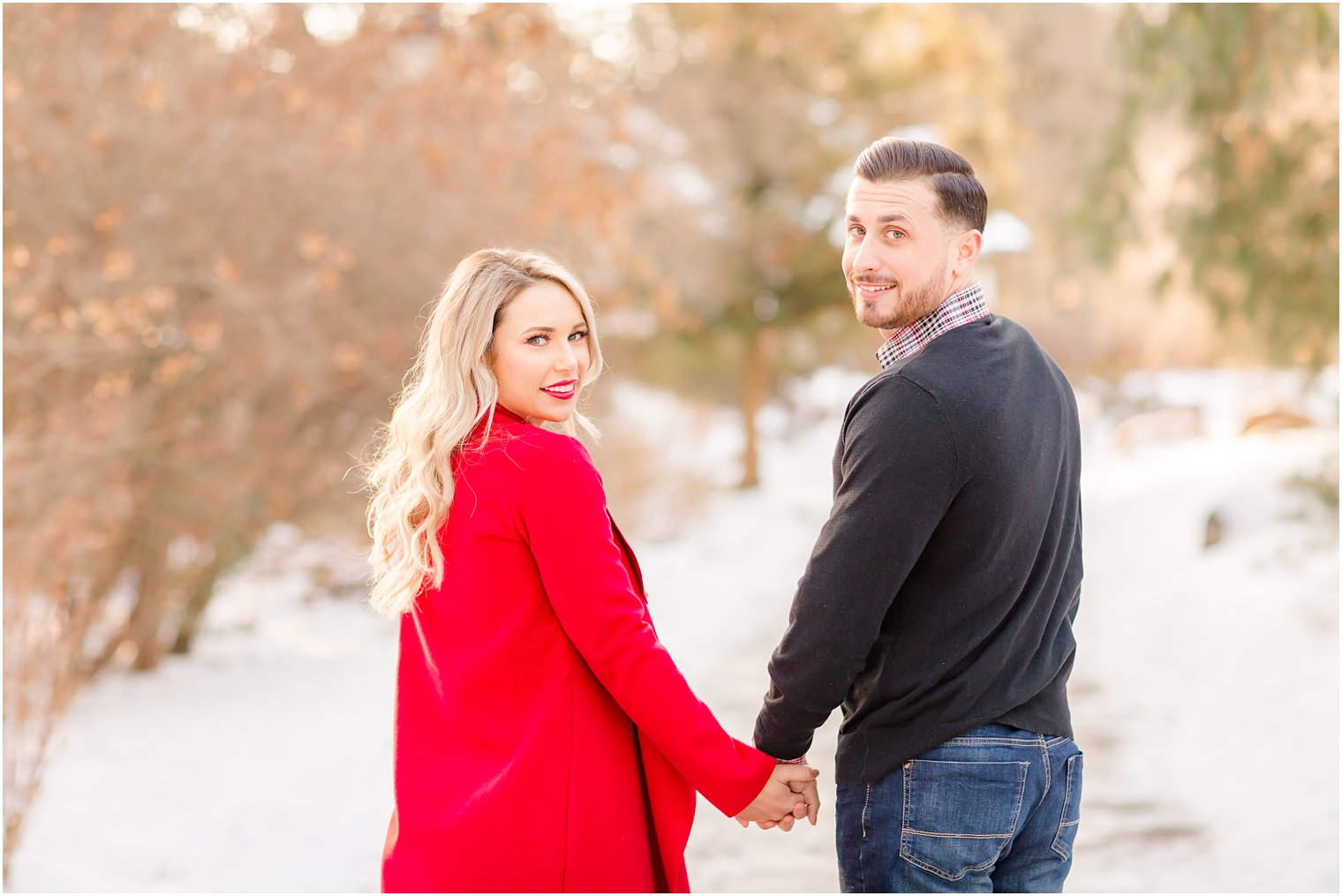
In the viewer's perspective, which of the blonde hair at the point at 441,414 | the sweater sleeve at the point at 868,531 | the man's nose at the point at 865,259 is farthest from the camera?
the man's nose at the point at 865,259

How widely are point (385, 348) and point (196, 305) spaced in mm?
1295

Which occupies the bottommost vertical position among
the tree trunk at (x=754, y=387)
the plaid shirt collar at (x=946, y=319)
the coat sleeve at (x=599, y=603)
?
the coat sleeve at (x=599, y=603)

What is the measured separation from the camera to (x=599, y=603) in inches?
93.4

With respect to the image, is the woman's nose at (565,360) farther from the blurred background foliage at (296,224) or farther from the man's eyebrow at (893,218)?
the blurred background foliage at (296,224)

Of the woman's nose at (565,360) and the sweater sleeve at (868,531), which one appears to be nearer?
the sweater sleeve at (868,531)

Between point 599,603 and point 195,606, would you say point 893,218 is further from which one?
point 195,606

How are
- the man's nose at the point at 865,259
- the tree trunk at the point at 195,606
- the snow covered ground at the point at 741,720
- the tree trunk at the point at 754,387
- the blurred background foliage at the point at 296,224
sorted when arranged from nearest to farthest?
the man's nose at the point at 865,259 → the snow covered ground at the point at 741,720 → the blurred background foliage at the point at 296,224 → the tree trunk at the point at 195,606 → the tree trunk at the point at 754,387

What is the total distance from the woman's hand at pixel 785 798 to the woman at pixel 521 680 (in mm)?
64

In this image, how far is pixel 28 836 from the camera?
18.1 feet

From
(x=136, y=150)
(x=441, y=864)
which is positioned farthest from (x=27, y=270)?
(x=441, y=864)

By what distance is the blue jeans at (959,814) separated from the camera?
7.79 ft

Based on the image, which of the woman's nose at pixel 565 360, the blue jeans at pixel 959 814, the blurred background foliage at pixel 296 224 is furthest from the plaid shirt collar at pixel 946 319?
the blurred background foliage at pixel 296 224

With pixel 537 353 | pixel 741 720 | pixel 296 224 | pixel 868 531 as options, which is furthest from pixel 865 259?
pixel 296 224

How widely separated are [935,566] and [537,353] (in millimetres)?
848
